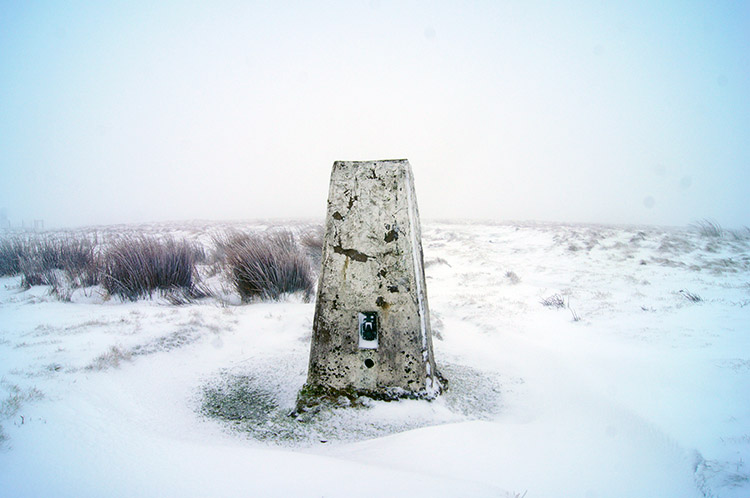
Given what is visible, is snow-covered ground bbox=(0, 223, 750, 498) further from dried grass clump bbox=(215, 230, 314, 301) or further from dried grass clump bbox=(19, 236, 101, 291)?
dried grass clump bbox=(19, 236, 101, 291)

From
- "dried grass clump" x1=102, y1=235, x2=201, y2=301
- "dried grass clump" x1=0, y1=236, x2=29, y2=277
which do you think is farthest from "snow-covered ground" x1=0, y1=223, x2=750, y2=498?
"dried grass clump" x1=0, y1=236, x2=29, y2=277

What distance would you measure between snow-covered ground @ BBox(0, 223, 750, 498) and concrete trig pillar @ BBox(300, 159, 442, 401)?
0.62 ft

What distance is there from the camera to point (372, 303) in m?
2.23

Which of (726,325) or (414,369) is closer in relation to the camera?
(414,369)

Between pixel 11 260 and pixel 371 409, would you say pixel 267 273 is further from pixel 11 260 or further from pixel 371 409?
pixel 11 260

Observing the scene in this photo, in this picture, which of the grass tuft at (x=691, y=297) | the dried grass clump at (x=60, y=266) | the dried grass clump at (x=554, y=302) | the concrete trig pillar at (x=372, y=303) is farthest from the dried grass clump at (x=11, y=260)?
the grass tuft at (x=691, y=297)

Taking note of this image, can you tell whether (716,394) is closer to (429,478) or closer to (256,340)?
(429,478)

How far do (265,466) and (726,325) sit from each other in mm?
4532

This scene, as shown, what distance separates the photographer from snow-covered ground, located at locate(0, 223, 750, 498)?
1.36 m

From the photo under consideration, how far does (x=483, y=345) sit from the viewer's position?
143 inches

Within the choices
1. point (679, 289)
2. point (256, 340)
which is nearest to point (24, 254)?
point (256, 340)

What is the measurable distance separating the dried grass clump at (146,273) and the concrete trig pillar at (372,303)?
139 inches

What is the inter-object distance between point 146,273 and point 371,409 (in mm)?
4355

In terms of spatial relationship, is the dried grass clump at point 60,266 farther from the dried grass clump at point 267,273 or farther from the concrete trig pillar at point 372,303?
the concrete trig pillar at point 372,303
